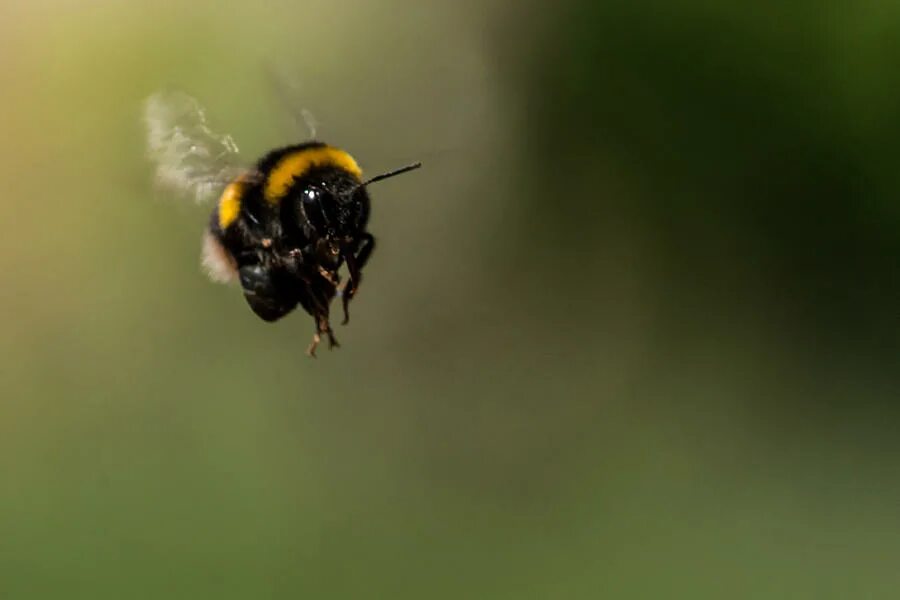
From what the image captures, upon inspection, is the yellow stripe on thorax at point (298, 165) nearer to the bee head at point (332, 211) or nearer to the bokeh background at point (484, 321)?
the bee head at point (332, 211)

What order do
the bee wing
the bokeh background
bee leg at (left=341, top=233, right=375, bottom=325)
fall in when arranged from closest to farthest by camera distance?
Result: bee leg at (left=341, top=233, right=375, bottom=325) → the bee wing → the bokeh background

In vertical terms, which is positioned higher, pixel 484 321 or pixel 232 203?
pixel 232 203

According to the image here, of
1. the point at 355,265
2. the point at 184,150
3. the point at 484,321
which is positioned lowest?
the point at 484,321

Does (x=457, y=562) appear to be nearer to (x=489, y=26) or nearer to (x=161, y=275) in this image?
(x=161, y=275)

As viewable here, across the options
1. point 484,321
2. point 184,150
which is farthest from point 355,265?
point 484,321

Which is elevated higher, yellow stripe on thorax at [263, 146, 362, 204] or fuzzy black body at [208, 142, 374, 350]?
yellow stripe on thorax at [263, 146, 362, 204]

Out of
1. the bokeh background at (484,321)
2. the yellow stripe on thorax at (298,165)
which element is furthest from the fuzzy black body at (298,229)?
the bokeh background at (484,321)

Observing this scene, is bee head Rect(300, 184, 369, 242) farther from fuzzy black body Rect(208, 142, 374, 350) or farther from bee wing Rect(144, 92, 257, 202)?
bee wing Rect(144, 92, 257, 202)

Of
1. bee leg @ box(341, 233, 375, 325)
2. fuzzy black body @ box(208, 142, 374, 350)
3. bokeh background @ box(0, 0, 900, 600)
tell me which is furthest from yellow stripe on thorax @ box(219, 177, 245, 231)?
bokeh background @ box(0, 0, 900, 600)

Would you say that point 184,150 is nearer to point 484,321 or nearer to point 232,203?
point 232,203
